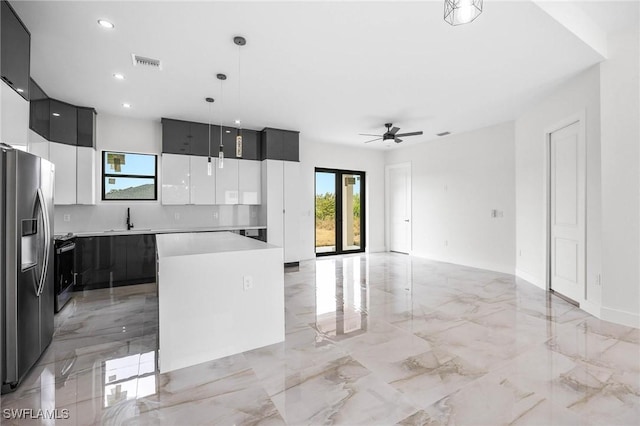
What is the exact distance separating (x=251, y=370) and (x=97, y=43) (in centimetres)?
331

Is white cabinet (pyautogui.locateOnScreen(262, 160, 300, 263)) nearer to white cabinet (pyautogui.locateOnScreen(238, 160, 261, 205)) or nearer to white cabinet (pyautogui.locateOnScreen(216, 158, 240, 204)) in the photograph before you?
white cabinet (pyautogui.locateOnScreen(238, 160, 261, 205))

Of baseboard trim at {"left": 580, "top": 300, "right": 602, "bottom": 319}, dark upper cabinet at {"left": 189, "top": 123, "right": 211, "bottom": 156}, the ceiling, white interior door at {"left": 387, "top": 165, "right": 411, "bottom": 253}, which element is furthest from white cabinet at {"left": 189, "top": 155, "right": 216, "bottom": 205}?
baseboard trim at {"left": 580, "top": 300, "right": 602, "bottom": 319}

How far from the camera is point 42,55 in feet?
10.3

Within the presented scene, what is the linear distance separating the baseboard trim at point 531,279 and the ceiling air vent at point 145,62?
19.0ft

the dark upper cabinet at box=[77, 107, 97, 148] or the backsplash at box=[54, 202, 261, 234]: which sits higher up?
the dark upper cabinet at box=[77, 107, 97, 148]

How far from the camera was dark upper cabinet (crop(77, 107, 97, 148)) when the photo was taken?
4680 mm

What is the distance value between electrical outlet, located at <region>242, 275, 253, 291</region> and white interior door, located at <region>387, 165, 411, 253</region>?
577 centimetres

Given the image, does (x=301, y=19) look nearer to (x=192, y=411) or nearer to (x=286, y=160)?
(x=192, y=411)

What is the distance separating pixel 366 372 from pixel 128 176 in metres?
5.06

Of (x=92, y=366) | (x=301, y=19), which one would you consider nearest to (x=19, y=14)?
(x=301, y=19)

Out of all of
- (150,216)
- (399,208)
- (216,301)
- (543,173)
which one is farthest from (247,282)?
(399,208)

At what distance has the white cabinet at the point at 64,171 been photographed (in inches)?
174

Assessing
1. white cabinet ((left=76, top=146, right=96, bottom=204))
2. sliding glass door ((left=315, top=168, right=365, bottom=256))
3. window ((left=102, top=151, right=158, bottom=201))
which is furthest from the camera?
sliding glass door ((left=315, top=168, right=365, bottom=256))

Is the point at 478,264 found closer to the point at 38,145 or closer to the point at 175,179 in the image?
the point at 175,179
